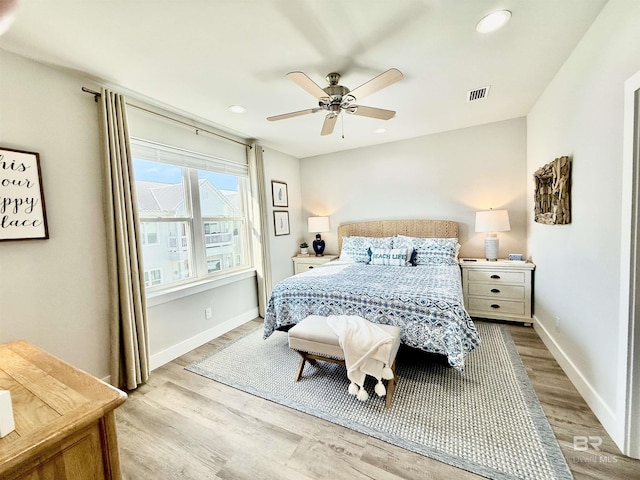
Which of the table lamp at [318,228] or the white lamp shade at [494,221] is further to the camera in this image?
the table lamp at [318,228]

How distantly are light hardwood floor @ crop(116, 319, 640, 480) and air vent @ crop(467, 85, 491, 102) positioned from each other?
2.59 metres

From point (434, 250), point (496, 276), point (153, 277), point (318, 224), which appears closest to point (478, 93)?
point (434, 250)

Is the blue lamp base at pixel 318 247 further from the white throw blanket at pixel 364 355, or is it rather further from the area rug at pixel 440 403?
the white throw blanket at pixel 364 355

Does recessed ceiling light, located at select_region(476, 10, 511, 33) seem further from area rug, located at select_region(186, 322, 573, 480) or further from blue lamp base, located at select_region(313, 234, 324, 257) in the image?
blue lamp base, located at select_region(313, 234, 324, 257)

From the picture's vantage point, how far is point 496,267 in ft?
10.8

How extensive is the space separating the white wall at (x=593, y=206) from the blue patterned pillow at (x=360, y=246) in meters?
1.87

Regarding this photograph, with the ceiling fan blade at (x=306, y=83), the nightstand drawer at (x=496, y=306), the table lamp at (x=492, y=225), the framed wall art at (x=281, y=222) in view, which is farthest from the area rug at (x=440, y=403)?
the ceiling fan blade at (x=306, y=83)

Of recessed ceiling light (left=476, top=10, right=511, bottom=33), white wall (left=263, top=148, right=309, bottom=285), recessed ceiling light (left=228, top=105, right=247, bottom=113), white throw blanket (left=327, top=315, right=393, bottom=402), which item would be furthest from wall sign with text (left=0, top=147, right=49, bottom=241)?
recessed ceiling light (left=476, top=10, right=511, bottom=33)

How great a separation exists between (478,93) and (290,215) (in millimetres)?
3103

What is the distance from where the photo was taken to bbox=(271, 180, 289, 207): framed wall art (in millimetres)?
4305

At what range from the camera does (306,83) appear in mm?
1895

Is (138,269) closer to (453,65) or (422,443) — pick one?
(422,443)

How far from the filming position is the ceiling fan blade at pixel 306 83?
1.77 m

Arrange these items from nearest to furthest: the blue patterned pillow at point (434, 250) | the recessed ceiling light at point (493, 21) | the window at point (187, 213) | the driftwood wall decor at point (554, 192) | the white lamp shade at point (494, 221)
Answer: the recessed ceiling light at point (493, 21) < the driftwood wall decor at point (554, 192) < the window at point (187, 213) < the white lamp shade at point (494, 221) < the blue patterned pillow at point (434, 250)
